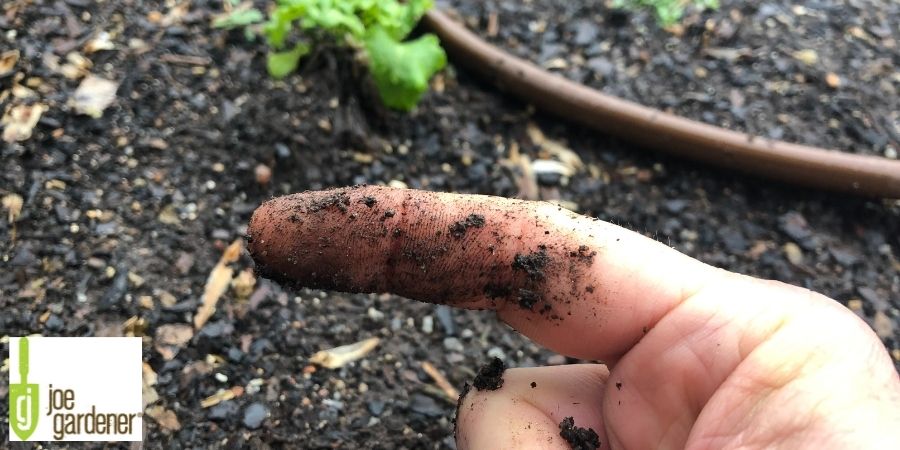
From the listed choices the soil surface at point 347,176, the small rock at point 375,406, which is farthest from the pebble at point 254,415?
the small rock at point 375,406

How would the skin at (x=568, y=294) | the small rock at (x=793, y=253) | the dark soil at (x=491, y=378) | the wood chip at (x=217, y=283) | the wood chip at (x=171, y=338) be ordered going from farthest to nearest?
the small rock at (x=793, y=253), the wood chip at (x=217, y=283), the wood chip at (x=171, y=338), the dark soil at (x=491, y=378), the skin at (x=568, y=294)

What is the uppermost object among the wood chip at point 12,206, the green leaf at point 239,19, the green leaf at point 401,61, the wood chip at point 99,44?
the green leaf at point 401,61

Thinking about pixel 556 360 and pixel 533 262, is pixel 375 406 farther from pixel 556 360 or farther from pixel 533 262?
pixel 533 262

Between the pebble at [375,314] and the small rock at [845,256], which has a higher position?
the small rock at [845,256]

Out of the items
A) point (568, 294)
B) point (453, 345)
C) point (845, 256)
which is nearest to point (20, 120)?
point (453, 345)

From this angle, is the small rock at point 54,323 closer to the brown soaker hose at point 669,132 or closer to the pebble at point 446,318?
the pebble at point 446,318
